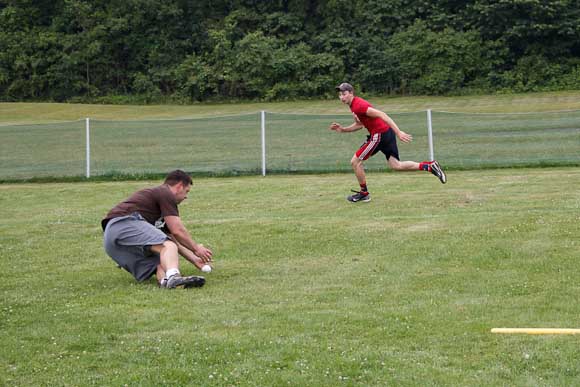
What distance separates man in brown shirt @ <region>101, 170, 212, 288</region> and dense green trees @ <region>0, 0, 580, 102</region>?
33.3m

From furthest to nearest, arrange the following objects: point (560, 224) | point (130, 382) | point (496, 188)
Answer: point (496, 188) → point (560, 224) → point (130, 382)

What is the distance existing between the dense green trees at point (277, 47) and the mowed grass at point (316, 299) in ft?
91.9

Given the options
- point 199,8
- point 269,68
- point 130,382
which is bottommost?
point 130,382

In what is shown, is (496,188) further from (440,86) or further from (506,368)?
(440,86)

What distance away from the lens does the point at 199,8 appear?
47938 millimetres

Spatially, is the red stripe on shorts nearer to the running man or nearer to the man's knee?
the running man

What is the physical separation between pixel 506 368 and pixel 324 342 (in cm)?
135

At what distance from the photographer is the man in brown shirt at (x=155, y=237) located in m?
8.87

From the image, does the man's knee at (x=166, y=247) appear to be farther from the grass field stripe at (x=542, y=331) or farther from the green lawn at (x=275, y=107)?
the green lawn at (x=275, y=107)

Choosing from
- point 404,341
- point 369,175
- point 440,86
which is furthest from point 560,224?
point 440,86

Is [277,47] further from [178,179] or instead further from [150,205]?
[178,179]

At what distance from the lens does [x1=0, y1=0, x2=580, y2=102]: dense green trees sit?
4144 cm

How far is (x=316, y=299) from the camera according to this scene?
8188 mm

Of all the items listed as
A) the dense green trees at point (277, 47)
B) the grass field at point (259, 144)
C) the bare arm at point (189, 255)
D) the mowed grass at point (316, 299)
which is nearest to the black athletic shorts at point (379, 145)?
the mowed grass at point (316, 299)
